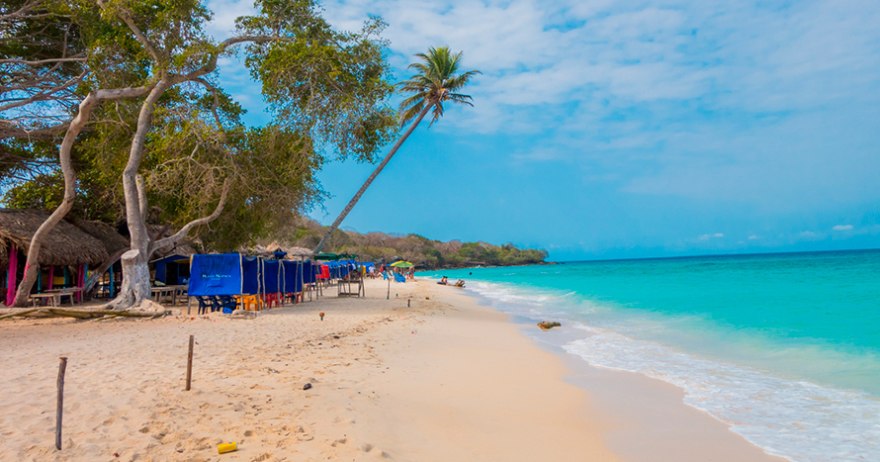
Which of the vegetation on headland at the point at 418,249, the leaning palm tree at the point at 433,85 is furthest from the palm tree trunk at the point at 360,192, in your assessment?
the vegetation on headland at the point at 418,249

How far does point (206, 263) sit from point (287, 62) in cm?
604

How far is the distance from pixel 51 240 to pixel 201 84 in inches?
240

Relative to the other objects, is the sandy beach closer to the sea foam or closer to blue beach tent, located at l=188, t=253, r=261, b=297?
the sea foam

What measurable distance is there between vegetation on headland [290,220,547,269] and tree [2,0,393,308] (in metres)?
29.7

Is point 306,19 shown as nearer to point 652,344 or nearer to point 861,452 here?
point 652,344

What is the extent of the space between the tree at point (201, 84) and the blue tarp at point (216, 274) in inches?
58.3

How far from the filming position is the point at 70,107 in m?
15.0

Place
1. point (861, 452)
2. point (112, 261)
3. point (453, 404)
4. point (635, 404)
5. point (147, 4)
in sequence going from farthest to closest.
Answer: point (112, 261) → point (147, 4) → point (635, 404) → point (453, 404) → point (861, 452)

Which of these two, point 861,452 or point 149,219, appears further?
point 149,219

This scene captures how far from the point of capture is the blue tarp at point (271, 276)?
13883 millimetres

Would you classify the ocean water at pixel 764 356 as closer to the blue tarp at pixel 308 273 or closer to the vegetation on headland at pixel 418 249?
the blue tarp at pixel 308 273

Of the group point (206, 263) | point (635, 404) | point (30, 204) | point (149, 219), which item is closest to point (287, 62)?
point (206, 263)

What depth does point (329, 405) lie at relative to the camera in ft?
15.8

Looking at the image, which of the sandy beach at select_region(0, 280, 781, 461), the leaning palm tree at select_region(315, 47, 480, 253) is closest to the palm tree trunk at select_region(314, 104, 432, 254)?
the leaning palm tree at select_region(315, 47, 480, 253)
